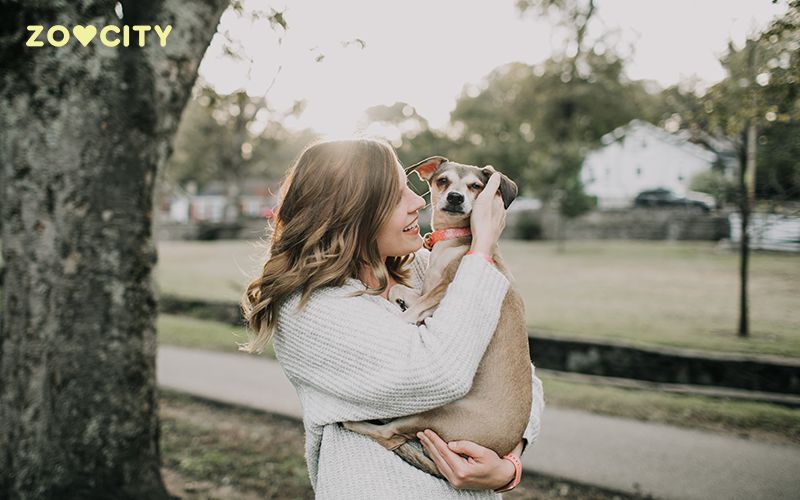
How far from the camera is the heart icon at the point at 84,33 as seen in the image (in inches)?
106

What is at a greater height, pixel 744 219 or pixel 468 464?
pixel 744 219

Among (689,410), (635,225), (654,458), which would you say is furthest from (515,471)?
(635,225)

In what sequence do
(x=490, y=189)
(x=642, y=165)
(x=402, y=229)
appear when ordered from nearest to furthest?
1. (x=402, y=229)
2. (x=490, y=189)
3. (x=642, y=165)

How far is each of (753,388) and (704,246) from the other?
20631mm

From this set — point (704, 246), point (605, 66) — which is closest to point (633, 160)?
point (605, 66)

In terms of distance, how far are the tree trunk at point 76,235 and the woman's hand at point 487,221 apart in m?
2.13

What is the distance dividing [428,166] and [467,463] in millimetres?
1904

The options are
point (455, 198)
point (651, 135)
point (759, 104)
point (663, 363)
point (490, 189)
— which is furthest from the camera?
point (651, 135)

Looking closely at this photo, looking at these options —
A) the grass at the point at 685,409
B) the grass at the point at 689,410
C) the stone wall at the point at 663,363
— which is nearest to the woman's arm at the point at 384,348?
the grass at the point at 685,409

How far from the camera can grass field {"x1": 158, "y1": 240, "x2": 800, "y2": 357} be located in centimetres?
807

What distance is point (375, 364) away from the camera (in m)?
1.58

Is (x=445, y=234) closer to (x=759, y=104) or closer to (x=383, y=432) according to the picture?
(x=383, y=432)

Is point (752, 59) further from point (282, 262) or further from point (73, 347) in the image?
point (73, 347)

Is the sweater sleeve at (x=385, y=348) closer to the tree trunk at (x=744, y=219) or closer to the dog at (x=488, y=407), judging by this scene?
the dog at (x=488, y=407)
